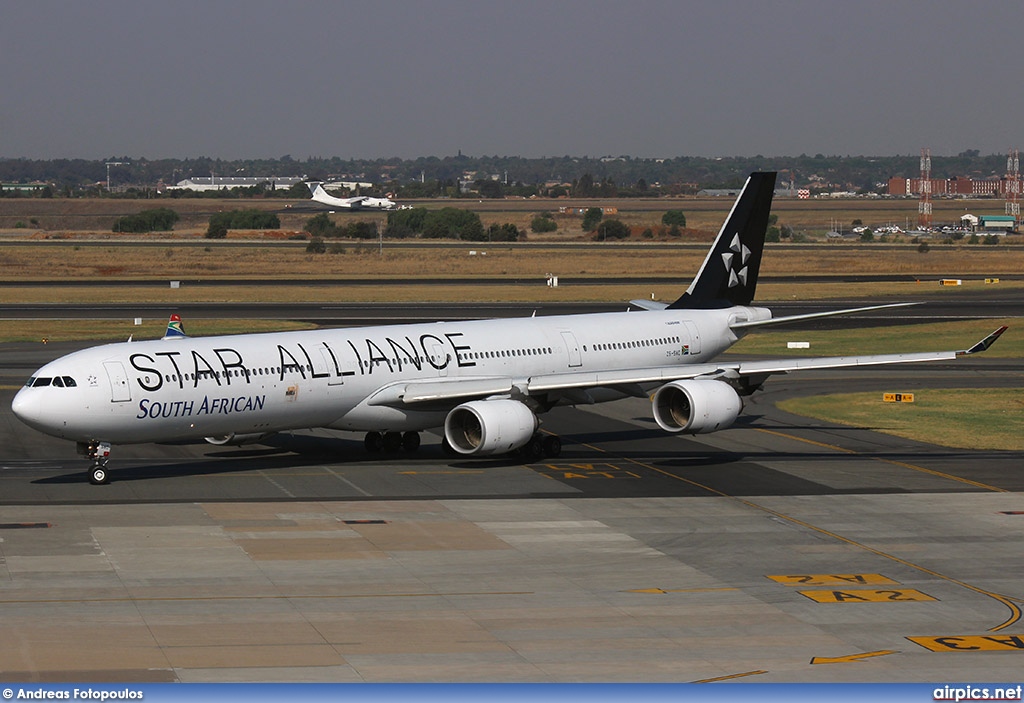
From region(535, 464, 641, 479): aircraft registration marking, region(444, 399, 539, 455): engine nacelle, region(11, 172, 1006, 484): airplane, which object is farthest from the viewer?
region(535, 464, 641, 479): aircraft registration marking

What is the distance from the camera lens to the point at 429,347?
1841 inches

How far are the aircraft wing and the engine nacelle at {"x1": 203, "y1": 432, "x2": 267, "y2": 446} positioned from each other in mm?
3833

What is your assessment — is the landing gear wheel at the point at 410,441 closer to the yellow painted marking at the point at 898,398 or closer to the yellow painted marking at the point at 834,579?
the yellow painted marking at the point at 834,579

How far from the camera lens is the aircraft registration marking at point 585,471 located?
1724 inches

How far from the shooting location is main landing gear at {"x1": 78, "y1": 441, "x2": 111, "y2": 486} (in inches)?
1601

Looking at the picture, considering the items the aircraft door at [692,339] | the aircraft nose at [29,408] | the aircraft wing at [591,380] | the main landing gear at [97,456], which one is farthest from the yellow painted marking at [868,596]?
the aircraft door at [692,339]

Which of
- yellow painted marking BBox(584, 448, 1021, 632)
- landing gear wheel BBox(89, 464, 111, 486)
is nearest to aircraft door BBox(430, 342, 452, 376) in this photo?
yellow painted marking BBox(584, 448, 1021, 632)

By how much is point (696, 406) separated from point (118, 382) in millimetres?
18065

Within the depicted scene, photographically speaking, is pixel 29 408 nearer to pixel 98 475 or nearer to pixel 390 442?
pixel 98 475

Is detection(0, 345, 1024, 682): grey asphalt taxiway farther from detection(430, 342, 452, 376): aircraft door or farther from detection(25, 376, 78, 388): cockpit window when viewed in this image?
detection(25, 376, 78, 388): cockpit window

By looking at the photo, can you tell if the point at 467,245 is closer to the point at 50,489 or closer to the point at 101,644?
the point at 50,489

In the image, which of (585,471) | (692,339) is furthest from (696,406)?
(692,339)

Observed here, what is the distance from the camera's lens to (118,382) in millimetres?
39469

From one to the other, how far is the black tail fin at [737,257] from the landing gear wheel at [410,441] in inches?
539
